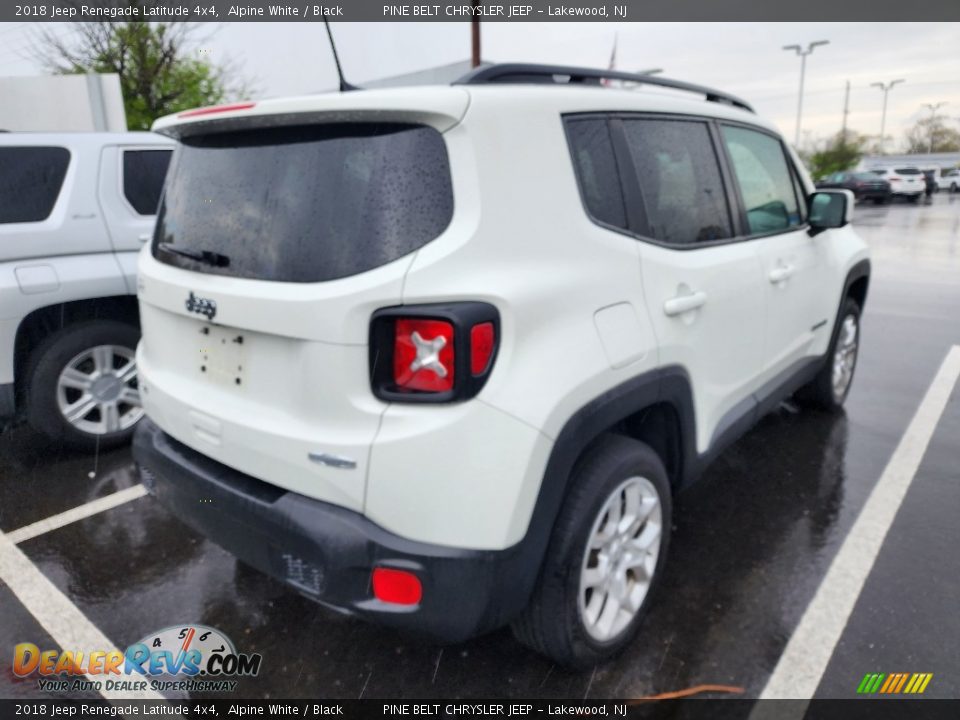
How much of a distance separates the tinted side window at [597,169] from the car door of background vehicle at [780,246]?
106cm

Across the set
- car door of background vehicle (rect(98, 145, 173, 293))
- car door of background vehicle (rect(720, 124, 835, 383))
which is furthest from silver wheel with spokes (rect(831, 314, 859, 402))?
car door of background vehicle (rect(98, 145, 173, 293))

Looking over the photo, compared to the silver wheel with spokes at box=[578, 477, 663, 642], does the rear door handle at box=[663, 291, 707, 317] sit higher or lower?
higher

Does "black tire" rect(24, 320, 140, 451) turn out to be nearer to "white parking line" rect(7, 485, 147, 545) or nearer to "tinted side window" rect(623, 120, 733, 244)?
"white parking line" rect(7, 485, 147, 545)

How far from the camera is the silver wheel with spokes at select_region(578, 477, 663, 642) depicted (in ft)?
7.40

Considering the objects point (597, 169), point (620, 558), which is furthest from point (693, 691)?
point (597, 169)

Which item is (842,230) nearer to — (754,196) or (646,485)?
(754,196)

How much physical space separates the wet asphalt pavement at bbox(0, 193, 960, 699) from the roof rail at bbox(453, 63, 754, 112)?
76.5 inches

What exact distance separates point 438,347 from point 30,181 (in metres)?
3.54

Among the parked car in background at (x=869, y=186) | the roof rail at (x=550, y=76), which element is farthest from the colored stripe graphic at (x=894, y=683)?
the parked car in background at (x=869, y=186)

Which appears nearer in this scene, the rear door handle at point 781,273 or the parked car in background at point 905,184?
the rear door handle at point 781,273

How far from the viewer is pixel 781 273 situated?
327cm

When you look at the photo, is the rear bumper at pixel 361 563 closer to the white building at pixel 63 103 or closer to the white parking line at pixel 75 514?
the white parking line at pixel 75 514

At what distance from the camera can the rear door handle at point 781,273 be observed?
319 centimetres

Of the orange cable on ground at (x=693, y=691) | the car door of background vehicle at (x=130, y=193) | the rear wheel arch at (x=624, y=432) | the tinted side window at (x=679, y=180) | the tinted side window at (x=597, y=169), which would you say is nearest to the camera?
the rear wheel arch at (x=624, y=432)
